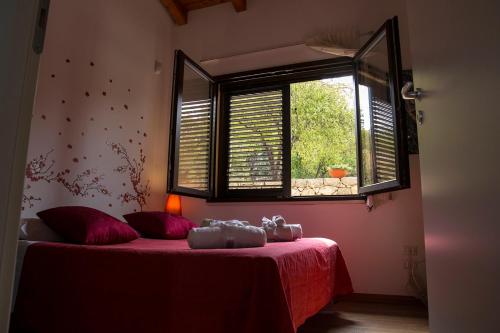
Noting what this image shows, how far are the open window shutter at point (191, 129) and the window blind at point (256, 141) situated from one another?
0.26 m

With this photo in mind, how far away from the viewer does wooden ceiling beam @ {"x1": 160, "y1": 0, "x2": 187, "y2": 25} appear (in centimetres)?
392

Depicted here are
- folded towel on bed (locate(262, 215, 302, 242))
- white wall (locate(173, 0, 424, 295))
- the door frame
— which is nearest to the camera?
the door frame

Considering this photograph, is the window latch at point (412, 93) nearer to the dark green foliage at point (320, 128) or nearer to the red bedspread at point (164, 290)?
the red bedspread at point (164, 290)

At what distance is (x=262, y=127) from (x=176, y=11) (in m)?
1.65

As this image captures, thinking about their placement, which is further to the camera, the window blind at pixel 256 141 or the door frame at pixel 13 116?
the window blind at pixel 256 141

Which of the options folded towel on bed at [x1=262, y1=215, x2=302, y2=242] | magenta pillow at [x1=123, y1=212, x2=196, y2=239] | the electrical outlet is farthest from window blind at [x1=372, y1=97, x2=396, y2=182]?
magenta pillow at [x1=123, y1=212, x2=196, y2=239]

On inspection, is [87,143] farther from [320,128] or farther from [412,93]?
[320,128]


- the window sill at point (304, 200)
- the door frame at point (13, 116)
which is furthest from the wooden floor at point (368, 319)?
the door frame at point (13, 116)

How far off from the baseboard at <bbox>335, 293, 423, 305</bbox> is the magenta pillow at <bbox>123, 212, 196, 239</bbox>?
139 centimetres

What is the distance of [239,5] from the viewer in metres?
3.81

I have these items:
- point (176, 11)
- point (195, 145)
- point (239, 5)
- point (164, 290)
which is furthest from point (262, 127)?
point (164, 290)

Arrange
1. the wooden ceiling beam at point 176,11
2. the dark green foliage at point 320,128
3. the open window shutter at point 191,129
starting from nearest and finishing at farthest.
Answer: the open window shutter at point 191,129, the wooden ceiling beam at point 176,11, the dark green foliage at point 320,128

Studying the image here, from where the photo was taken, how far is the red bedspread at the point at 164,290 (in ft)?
4.18

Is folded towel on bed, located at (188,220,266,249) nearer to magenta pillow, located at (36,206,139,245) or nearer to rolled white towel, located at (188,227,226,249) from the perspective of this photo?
Result: rolled white towel, located at (188,227,226,249)
